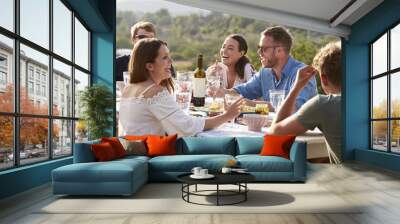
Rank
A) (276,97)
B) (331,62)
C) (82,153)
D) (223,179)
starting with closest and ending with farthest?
(223,179)
(82,153)
(276,97)
(331,62)

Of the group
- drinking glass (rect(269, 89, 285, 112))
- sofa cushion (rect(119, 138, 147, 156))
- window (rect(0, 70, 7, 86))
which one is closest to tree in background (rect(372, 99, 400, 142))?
drinking glass (rect(269, 89, 285, 112))

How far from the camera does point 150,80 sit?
8211 mm

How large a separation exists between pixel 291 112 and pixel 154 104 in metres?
2.77

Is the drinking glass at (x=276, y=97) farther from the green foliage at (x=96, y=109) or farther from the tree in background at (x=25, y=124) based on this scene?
the tree in background at (x=25, y=124)

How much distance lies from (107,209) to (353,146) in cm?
684

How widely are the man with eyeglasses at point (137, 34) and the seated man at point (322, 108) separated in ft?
10.2

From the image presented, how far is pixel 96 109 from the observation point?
7.91 m

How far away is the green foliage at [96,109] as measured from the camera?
781 centimetres

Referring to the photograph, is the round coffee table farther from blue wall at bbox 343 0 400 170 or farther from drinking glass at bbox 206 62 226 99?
blue wall at bbox 343 0 400 170

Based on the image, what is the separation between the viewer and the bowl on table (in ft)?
27.8

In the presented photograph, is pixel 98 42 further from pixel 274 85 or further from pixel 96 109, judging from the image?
pixel 274 85

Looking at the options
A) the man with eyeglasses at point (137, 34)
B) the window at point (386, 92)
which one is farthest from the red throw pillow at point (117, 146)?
the window at point (386, 92)

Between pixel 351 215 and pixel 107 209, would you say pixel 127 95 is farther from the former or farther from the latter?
pixel 351 215

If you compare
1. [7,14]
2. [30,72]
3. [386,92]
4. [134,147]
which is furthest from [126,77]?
[386,92]
